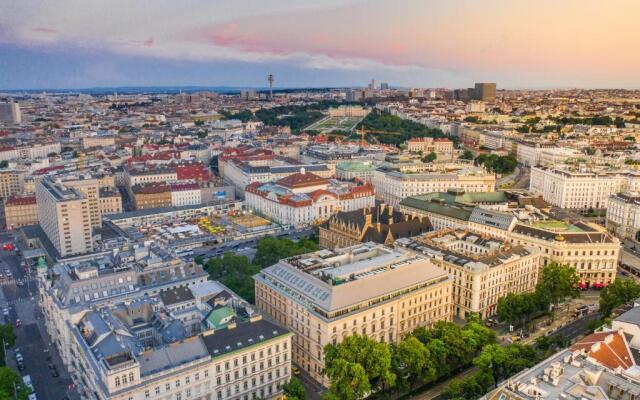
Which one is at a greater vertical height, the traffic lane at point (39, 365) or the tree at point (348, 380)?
the tree at point (348, 380)

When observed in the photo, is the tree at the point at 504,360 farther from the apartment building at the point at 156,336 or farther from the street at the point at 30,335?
the street at the point at 30,335

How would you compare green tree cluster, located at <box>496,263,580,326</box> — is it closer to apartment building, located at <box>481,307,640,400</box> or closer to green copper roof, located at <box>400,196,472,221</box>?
apartment building, located at <box>481,307,640,400</box>

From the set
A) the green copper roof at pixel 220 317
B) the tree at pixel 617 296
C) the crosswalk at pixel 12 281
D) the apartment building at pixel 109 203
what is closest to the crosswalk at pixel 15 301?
the crosswalk at pixel 12 281

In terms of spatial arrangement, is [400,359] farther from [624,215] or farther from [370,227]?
[624,215]

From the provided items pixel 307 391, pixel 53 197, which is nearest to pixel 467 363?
pixel 307 391

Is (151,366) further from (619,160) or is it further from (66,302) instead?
(619,160)

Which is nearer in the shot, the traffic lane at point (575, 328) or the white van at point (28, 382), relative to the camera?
the white van at point (28, 382)

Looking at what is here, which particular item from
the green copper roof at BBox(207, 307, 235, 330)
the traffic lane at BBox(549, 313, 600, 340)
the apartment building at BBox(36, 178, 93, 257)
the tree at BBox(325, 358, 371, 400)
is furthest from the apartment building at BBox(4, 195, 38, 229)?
the traffic lane at BBox(549, 313, 600, 340)

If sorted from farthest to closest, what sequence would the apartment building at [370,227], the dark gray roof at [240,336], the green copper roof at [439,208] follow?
1. the green copper roof at [439,208]
2. the apartment building at [370,227]
3. the dark gray roof at [240,336]
